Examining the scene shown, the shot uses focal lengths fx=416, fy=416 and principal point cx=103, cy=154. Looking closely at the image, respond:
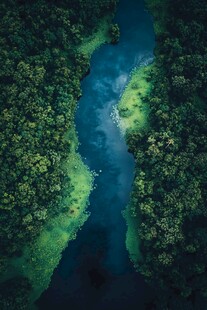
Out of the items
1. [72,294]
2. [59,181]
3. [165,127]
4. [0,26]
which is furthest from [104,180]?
[0,26]

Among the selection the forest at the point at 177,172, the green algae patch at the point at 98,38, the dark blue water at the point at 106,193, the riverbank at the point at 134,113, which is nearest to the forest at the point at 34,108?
the green algae patch at the point at 98,38

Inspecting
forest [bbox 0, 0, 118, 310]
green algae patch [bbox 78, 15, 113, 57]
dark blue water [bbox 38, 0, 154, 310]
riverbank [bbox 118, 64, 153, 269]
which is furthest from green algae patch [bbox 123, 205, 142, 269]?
green algae patch [bbox 78, 15, 113, 57]

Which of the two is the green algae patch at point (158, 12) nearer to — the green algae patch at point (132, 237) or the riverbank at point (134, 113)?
the riverbank at point (134, 113)

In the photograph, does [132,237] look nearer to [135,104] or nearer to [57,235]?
[57,235]

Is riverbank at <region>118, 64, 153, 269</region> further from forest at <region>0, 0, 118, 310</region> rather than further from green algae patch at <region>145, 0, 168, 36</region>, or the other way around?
forest at <region>0, 0, 118, 310</region>

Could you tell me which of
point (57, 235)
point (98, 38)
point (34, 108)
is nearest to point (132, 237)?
point (57, 235)
